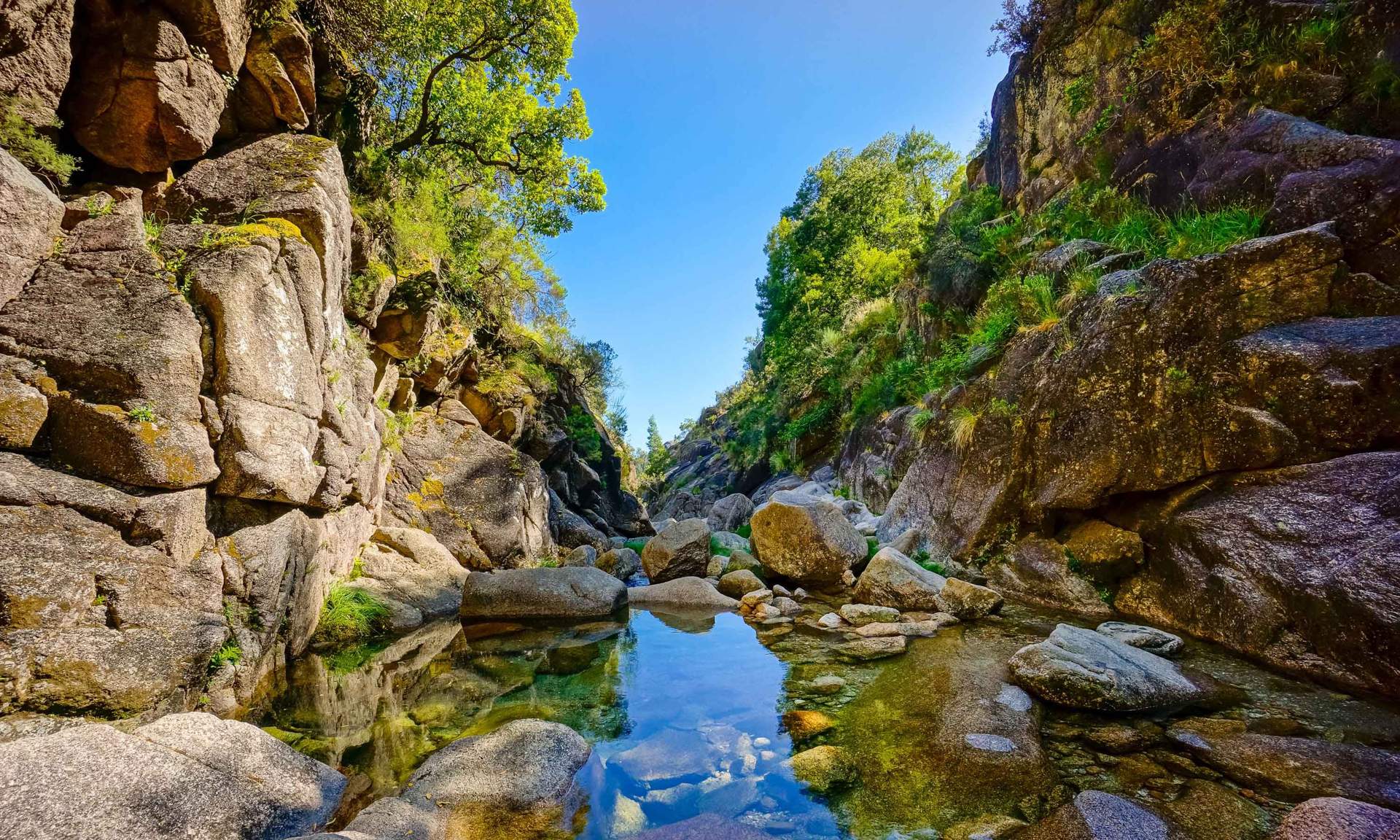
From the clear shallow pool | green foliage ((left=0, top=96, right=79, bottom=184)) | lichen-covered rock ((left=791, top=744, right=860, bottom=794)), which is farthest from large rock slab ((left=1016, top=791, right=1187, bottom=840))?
green foliage ((left=0, top=96, right=79, bottom=184))

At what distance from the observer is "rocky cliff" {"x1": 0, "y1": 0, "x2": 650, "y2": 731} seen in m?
3.73

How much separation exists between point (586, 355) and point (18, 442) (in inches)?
745

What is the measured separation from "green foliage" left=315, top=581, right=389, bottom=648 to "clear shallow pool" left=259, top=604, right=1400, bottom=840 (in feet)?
1.43

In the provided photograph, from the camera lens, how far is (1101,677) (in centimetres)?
424

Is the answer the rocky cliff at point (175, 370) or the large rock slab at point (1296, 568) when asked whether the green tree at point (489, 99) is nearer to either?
the rocky cliff at point (175, 370)

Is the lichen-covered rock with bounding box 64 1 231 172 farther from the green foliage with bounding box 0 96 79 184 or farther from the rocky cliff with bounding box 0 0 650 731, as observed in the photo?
the green foliage with bounding box 0 96 79 184

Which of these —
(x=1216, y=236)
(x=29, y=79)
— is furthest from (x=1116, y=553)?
(x=29, y=79)

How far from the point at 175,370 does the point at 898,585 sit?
897 cm

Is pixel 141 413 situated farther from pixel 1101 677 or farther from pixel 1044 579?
pixel 1044 579

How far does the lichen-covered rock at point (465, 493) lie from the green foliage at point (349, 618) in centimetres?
293

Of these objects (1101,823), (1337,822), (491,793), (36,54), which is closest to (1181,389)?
(1337,822)

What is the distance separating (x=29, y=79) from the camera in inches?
190

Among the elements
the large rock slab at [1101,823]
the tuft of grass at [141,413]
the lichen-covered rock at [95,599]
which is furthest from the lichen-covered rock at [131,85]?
the large rock slab at [1101,823]

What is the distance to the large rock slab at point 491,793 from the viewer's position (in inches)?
118
